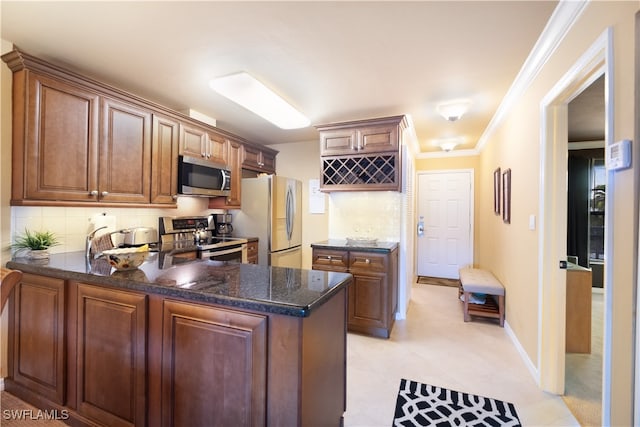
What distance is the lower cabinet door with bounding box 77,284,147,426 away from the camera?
1375 millimetres

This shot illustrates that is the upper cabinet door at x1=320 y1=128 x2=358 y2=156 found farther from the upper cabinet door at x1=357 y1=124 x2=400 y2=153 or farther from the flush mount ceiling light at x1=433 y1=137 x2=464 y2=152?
the flush mount ceiling light at x1=433 y1=137 x2=464 y2=152

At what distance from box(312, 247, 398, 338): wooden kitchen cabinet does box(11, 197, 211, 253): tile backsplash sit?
2.04 metres

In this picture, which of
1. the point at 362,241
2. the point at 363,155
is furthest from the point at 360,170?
the point at 362,241

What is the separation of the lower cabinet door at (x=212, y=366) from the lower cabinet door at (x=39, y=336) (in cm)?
85

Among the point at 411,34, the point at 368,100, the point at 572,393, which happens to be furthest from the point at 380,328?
the point at 411,34

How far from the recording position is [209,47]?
77.8 inches

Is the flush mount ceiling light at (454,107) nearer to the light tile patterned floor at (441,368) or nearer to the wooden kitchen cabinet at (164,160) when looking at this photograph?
the light tile patterned floor at (441,368)

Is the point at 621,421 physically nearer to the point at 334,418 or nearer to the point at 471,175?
the point at 334,418

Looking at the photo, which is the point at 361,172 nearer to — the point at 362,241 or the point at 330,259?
the point at 362,241

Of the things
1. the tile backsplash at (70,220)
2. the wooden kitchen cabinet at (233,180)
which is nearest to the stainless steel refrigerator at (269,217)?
the wooden kitchen cabinet at (233,180)

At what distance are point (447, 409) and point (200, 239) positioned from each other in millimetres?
3000

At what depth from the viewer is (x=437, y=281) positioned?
Result: 5203 millimetres

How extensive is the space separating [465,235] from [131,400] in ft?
17.2

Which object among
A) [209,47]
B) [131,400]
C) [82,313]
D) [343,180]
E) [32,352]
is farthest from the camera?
[343,180]
